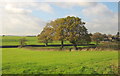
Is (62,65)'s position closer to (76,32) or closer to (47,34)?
(76,32)

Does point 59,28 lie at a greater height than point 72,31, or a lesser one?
greater

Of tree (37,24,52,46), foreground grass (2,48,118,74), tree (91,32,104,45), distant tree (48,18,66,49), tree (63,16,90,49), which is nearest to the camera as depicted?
foreground grass (2,48,118,74)

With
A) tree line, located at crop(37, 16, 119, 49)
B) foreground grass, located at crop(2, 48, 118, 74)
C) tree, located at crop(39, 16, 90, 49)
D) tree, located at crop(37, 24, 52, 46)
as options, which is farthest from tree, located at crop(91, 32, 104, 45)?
foreground grass, located at crop(2, 48, 118, 74)

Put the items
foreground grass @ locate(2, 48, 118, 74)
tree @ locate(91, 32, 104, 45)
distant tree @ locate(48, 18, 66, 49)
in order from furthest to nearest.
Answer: tree @ locate(91, 32, 104, 45)
distant tree @ locate(48, 18, 66, 49)
foreground grass @ locate(2, 48, 118, 74)

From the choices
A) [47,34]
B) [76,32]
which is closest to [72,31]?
[76,32]

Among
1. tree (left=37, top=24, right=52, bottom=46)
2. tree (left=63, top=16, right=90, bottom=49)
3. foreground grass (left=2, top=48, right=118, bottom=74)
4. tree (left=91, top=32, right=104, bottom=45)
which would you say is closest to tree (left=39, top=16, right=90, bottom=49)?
tree (left=63, top=16, right=90, bottom=49)

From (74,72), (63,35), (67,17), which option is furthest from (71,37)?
(74,72)

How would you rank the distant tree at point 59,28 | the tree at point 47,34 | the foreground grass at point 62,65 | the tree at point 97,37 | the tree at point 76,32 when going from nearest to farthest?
the foreground grass at point 62,65, the tree at point 76,32, the distant tree at point 59,28, the tree at point 47,34, the tree at point 97,37

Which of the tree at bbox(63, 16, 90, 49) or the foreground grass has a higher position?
the tree at bbox(63, 16, 90, 49)

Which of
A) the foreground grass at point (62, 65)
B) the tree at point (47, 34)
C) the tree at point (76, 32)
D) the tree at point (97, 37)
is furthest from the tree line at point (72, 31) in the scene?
the tree at point (97, 37)

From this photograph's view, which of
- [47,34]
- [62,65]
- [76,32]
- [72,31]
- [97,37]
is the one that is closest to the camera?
[62,65]

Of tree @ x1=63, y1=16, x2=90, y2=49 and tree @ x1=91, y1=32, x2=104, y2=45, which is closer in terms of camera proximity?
tree @ x1=63, y1=16, x2=90, y2=49

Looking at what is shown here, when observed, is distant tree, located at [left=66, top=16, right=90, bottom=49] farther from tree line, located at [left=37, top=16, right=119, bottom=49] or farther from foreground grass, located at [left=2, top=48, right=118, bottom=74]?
foreground grass, located at [left=2, top=48, right=118, bottom=74]

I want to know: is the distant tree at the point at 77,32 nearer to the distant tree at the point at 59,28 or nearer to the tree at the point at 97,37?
the distant tree at the point at 59,28
